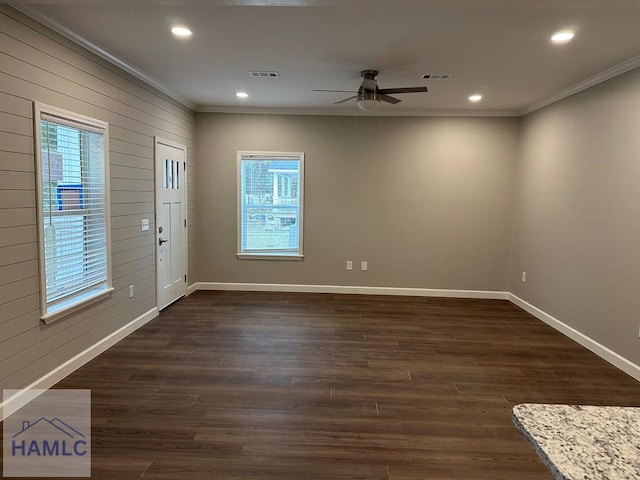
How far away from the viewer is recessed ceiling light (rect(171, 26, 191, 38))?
2.98 metres

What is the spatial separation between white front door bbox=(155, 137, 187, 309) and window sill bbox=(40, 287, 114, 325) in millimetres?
1141

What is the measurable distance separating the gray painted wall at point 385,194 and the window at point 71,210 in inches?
95.4

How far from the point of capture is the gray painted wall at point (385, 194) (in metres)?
5.77

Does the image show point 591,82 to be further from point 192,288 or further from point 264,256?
point 192,288

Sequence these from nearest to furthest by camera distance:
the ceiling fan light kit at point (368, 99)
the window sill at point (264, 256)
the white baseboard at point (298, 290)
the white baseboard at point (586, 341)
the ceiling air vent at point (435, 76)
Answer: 1. the white baseboard at point (298, 290)
2. the white baseboard at point (586, 341)
3. the ceiling fan light kit at point (368, 99)
4. the ceiling air vent at point (435, 76)
5. the window sill at point (264, 256)

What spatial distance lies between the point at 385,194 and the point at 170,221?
3.09 m

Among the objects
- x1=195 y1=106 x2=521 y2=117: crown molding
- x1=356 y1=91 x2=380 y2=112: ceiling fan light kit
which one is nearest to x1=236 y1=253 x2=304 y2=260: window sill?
x1=195 y1=106 x2=521 y2=117: crown molding

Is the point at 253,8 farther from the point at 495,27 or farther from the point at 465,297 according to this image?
the point at 465,297

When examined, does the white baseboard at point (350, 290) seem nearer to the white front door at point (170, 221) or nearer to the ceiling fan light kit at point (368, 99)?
the white front door at point (170, 221)

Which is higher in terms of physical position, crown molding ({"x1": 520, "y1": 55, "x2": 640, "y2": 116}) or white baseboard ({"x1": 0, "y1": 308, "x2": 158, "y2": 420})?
crown molding ({"x1": 520, "y1": 55, "x2": 640, "y2": 116})

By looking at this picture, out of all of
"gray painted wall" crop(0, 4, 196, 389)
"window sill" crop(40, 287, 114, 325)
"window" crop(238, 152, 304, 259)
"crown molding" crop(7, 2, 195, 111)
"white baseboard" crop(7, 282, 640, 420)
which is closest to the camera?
"gray painted wall" crop(0, 4, 196, 389)

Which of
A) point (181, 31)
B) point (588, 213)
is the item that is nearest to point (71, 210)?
point (181, 31)

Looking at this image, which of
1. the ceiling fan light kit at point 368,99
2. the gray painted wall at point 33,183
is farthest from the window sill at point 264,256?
the ceiling fan light kit at point 368,99

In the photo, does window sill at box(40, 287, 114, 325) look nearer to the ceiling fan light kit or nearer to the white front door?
the white front door
